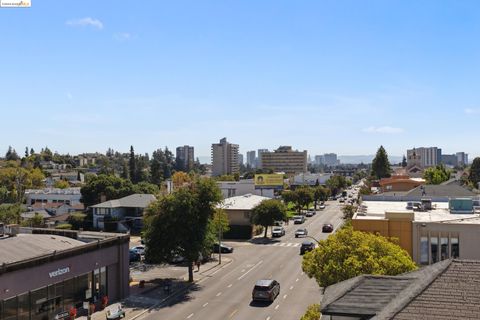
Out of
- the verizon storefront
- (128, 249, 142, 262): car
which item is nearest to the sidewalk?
the verizon storefront

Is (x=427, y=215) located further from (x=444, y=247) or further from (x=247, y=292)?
(x=247, y=292)

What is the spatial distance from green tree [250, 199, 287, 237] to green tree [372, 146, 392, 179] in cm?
8983

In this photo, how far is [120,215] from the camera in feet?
267

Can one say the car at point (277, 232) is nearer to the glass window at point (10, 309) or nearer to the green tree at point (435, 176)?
the glass window at point (10, 309)

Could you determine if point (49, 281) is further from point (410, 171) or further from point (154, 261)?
point (410, 171)

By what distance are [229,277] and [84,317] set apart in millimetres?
16607

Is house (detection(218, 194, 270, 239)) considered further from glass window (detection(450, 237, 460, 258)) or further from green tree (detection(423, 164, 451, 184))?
green tree (detection(423, 164, 451, 184))

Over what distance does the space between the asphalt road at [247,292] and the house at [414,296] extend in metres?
20.7

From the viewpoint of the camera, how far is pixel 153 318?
34875 millimetres

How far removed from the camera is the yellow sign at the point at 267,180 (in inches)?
4845

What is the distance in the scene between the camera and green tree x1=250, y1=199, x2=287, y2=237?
7262cm

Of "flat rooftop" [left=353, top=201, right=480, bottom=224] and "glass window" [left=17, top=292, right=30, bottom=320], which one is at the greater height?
"flat rooftop" [left=353, top=201, right=480, bottom=224]

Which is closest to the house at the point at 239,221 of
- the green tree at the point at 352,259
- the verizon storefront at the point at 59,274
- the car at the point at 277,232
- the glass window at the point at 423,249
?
the car at the point at 277,232

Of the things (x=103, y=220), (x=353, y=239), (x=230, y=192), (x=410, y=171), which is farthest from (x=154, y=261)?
(x=410, y=171)
